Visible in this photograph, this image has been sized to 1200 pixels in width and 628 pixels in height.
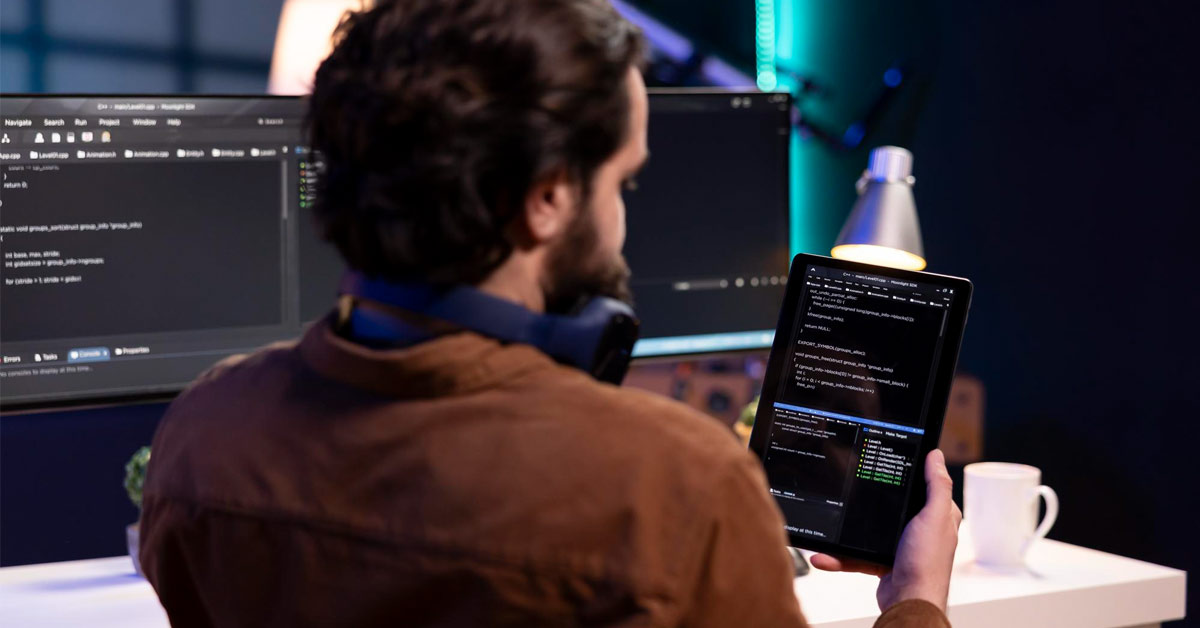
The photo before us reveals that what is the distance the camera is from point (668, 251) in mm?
1536

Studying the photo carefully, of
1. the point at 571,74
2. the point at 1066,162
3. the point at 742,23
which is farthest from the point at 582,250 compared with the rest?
the point at 742,23

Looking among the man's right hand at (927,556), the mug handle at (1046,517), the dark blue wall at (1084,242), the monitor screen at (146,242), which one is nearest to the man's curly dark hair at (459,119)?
the man's right hand at (927,556)

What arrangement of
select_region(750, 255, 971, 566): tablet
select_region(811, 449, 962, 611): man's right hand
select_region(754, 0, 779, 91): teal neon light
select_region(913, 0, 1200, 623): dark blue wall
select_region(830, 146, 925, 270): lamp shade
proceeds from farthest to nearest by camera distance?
1. select_region(754, 0, 779, 91): teal neon light
2. select_region(913, 0, 1200, 623): dark blue wall
3. select_region(830, 146, 925, 270): lamp shade
4. select_region(750, 255, 971, 566): tablet
5. select_region(811, 449, 962, 611): man's right hand

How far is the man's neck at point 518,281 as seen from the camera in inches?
24.3

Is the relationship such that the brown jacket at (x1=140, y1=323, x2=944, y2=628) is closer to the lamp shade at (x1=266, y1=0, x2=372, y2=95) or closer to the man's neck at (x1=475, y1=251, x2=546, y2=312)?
the man's neck at (x1=475, y1=251, x2=546, y2=312)

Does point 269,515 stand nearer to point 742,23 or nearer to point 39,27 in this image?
point 39,27

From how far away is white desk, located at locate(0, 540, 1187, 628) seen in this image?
1.19 m

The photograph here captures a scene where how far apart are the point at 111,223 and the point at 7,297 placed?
0.13m

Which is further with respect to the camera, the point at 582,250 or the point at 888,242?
the point at 888,242

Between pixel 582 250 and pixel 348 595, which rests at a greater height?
pixel 582 250

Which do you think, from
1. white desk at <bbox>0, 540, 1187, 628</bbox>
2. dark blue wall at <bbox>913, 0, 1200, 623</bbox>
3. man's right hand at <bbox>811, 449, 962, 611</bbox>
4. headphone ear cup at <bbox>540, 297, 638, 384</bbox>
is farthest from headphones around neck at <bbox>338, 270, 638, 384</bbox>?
A: dark blue wall at <bbox>913, 0, 1200, 623</bbox>

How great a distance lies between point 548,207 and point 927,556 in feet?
1.63

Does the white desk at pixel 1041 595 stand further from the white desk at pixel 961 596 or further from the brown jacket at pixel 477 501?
the brown jacket at pixel 477 501

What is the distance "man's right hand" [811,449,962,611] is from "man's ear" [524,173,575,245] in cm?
45
